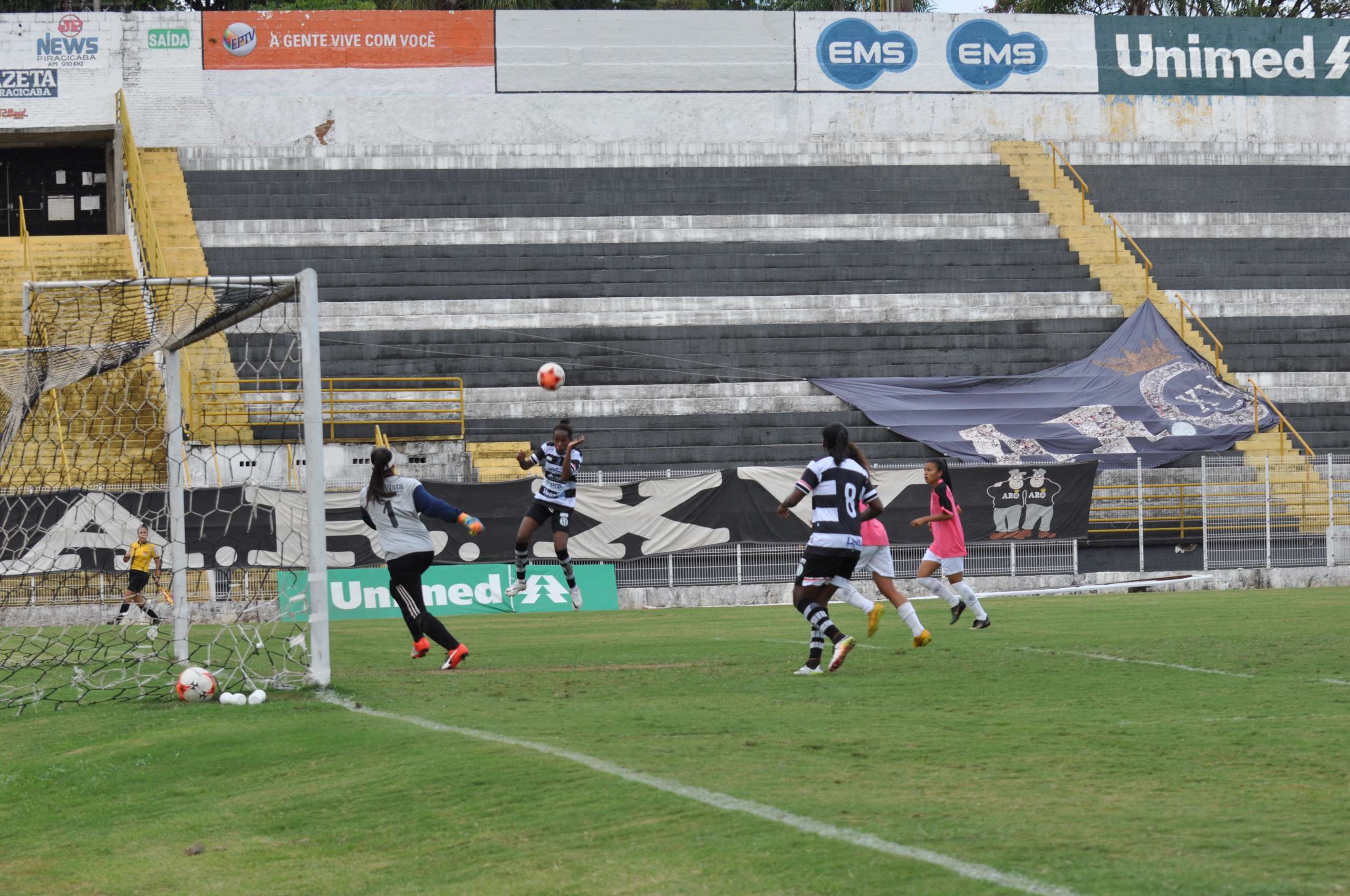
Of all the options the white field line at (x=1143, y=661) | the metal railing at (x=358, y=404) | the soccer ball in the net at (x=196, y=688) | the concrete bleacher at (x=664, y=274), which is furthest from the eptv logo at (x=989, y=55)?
the soccer ball in the net at (x=196, y=688)

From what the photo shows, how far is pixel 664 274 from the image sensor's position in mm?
33531

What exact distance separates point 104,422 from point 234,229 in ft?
34.0

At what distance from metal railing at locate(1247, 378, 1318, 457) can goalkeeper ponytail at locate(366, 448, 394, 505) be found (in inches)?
827

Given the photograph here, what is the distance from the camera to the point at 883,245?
34.9 metres

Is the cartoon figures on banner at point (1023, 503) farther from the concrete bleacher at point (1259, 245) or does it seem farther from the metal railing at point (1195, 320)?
the metal railing at point (1195, 320)

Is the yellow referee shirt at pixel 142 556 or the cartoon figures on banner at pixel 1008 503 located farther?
the cartoon figures on banner at pixel 1008 503

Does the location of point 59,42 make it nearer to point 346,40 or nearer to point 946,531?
point 346,40

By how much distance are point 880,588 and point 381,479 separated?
15.7 ft

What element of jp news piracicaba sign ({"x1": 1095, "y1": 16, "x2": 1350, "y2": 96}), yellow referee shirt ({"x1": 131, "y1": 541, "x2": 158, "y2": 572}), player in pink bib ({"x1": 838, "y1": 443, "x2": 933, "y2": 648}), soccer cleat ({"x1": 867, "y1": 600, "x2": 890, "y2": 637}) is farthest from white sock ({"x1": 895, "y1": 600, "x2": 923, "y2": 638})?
jp news piracicaba sign ({"x1": 1095, "y1": 16, "x2": 1350, "y2": 96})

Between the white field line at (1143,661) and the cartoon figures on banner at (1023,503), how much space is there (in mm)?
11606

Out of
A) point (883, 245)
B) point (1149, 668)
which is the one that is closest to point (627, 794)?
point (1149, 668)

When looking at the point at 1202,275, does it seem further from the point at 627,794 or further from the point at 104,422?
the point at 627,794

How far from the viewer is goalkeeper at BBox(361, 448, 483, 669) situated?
463 inches

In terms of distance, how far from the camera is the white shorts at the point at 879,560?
13805 millimetres
